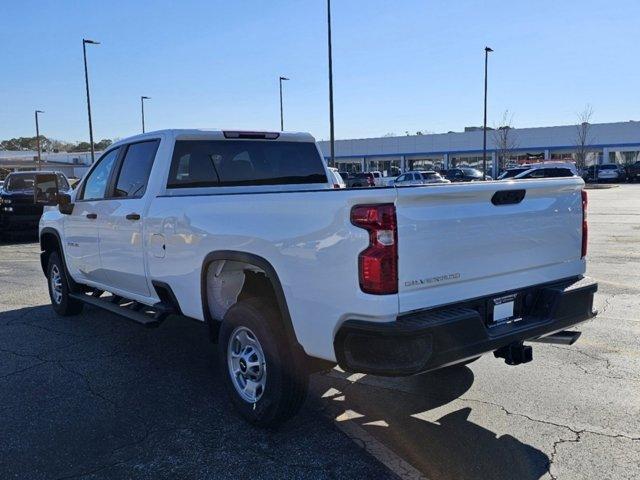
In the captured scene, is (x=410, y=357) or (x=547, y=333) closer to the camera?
(x=410, y=357)

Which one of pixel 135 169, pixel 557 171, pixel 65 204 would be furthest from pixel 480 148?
pixel 135 169

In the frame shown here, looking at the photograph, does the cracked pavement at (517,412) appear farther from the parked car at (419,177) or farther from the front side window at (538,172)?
the parked car at (419,177)

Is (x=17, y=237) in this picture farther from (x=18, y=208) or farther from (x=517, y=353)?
(x=517, y=353)

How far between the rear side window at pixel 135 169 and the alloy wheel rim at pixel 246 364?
1.84 metres

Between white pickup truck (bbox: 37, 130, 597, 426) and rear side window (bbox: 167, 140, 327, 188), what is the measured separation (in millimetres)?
14

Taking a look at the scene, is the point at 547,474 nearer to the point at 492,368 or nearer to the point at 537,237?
the point at 537,237

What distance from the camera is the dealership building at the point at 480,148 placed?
61.0 metres

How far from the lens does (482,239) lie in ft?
11.5

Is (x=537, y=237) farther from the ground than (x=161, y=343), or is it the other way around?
(x=537, y=237)

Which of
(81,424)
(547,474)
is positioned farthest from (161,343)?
(547,474)

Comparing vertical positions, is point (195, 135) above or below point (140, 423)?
above

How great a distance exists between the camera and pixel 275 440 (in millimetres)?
3771

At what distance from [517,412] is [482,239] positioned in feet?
4.67

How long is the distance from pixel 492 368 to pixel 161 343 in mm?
3259
